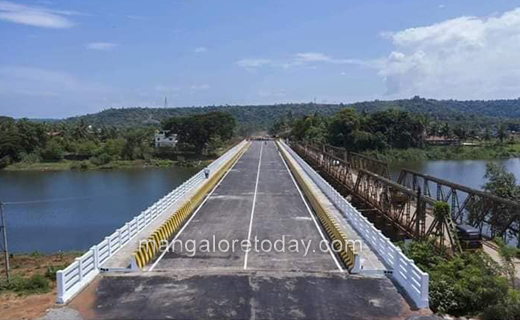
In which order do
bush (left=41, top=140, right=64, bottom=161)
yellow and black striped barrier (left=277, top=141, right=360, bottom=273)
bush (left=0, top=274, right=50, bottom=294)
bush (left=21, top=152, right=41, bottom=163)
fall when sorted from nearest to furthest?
A: yellow and black striped barrier (left=277, top=141, right=360, bottom=273)
bush (left=0, top=274, right=50, bottom=294)
bush (left=21, top=152, right=41, bottom=163)
bush (left=41, top=140, right=64, bottom=161)

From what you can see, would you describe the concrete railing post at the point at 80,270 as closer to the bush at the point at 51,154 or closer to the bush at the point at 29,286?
the bush at the point at 29,286

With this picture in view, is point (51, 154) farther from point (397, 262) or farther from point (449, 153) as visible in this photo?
point (397, 262)

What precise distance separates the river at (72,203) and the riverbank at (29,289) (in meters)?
8.50

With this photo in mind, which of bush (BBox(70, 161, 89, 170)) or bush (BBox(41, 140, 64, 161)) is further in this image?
bush (BBox(41, 140, 64, 161))

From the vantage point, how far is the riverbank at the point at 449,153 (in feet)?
328

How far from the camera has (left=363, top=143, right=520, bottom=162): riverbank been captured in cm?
10012

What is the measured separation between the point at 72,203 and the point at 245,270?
44663mm

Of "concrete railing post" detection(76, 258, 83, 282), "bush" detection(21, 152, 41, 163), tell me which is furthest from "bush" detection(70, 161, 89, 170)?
"concrete railing post" detection(76, 258, 83, 282)

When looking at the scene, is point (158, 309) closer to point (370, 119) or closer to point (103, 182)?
point (103, 182)

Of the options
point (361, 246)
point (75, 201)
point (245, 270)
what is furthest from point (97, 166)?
point (245, 270)

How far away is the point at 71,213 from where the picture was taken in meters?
46.9

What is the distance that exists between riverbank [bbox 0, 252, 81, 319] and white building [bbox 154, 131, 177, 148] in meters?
96.2

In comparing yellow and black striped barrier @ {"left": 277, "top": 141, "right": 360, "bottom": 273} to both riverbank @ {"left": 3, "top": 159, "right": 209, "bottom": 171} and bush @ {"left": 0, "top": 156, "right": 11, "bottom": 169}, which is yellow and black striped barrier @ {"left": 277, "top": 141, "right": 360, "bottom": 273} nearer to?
riverbank @ {"left": 3, "top": 159, "right": 209, "bottom": 171}

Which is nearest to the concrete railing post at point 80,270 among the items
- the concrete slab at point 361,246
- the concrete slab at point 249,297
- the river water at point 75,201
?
the concrete slab at point 249,297
